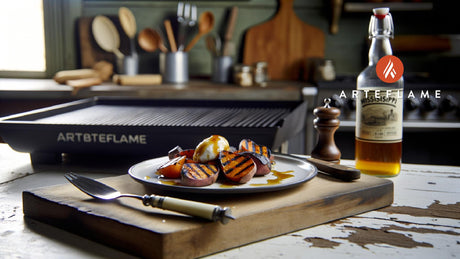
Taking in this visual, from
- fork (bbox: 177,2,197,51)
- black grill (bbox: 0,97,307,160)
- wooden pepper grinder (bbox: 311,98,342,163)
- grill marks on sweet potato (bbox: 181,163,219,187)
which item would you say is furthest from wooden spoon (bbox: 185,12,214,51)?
grill marks on sweet potato (bbox: 181,163,219,187)

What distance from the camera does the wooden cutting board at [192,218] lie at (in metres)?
0.55

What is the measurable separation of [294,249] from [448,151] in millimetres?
2020

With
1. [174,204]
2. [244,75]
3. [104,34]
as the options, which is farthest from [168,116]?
[104,34]

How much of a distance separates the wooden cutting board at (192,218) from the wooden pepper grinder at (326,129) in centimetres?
17

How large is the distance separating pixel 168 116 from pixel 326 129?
52 cm

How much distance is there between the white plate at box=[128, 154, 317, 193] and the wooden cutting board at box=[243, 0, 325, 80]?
6.28 ft

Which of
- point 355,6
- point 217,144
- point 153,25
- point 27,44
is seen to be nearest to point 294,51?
point 355,6

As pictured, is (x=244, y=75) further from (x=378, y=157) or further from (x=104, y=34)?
(x=378, y=157)

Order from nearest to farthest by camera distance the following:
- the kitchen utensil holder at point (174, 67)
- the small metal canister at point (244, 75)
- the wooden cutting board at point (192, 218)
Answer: the wooden cutting board at point (192, 218)
the small metal canister at point (244, 75)
the kitchen utensil holder at point (174, 67)

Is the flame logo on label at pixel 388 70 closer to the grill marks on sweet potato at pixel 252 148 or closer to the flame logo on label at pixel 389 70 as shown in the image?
the flame logo on label at pixel 389 70

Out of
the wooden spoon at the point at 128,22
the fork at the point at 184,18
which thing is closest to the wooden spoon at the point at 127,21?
the wooden spoon at the point at 128,22

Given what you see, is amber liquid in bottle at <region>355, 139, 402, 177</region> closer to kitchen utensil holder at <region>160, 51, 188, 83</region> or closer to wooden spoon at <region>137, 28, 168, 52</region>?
kitchen utensil holder at <region>160, 51, 188, 83</region>

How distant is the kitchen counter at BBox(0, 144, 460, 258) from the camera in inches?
22.0

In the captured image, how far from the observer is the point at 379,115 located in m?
0.86
